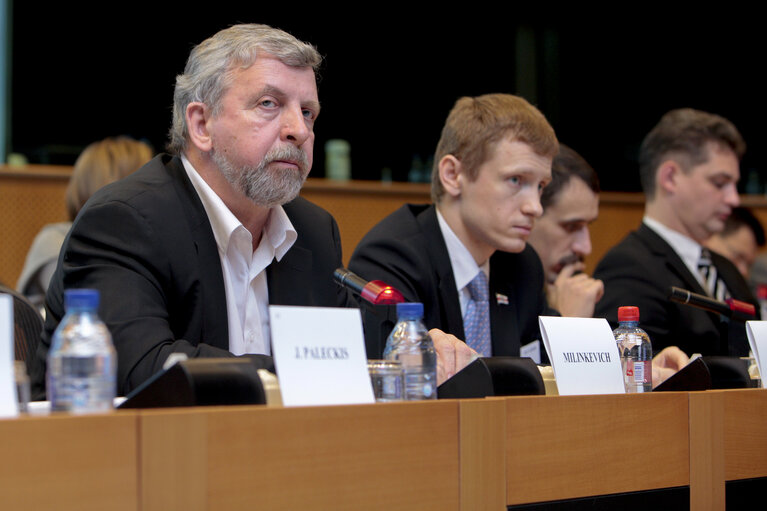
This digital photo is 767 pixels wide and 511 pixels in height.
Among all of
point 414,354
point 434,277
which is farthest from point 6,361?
point 434,277

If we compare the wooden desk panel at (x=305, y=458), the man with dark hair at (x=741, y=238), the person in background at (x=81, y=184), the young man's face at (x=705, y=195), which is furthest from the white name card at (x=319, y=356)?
the man with dark hair at (x=741, y=238)

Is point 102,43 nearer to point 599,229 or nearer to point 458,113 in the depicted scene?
point 599,229

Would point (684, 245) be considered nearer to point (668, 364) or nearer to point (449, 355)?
point (668, 364)

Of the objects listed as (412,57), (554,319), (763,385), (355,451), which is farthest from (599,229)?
(355,451)

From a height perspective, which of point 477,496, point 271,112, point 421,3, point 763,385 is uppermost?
point 421,3

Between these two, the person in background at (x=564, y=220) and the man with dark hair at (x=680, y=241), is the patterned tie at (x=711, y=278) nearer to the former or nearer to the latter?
the man with dark hair at (x=680, y=241)

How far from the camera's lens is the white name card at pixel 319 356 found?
1.01 metres

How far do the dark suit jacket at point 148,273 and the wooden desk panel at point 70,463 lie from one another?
1.54ft

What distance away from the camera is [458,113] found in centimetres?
230

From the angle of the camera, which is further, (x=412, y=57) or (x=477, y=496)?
(x=412, y=57)

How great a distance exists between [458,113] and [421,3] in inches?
163

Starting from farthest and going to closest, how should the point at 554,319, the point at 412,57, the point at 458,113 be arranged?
1. the point at 412,57
2. the point at 458,113
3. the point at 554,319

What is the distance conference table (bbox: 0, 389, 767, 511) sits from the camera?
0.83 metres

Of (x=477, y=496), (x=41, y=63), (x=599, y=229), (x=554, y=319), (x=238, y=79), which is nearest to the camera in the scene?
(x=477, y=496)
